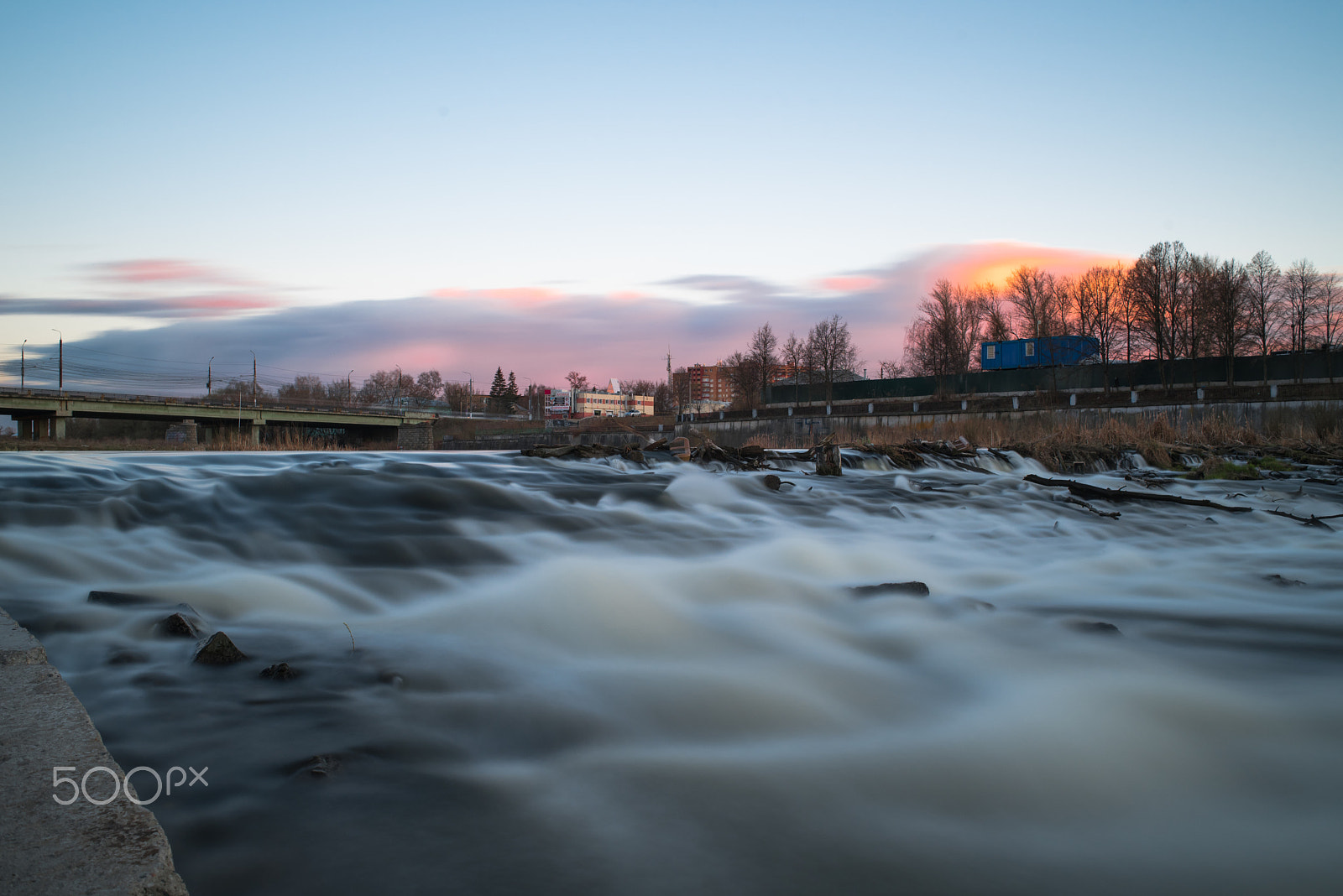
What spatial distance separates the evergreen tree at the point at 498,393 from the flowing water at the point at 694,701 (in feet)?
432

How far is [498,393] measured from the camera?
147625 mm

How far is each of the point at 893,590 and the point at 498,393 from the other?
14738 cm

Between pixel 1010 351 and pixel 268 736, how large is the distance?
60873 millimetres

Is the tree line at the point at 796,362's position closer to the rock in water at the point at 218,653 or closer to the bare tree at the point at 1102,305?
the bare tree at the point at 1102,305

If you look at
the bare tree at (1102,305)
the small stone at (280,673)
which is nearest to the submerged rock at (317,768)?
the small stone at (280,673)

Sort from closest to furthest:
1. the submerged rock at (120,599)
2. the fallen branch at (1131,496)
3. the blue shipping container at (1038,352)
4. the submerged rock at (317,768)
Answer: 1. the submerged rock at (317,768)
2. the submerged rock at (120,599)
3. the fallen branch at (1131,496)
4. the blue shipping container at (1038,352)

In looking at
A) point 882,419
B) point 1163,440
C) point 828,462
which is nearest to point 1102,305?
point 882,419

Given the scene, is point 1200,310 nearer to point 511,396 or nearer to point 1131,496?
point 1131,496

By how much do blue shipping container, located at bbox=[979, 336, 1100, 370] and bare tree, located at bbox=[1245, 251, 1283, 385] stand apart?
29.6ft

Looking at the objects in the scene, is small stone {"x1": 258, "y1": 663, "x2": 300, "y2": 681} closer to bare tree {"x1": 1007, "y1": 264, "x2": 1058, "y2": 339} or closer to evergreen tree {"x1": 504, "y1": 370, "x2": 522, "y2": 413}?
bare tree {"x1": 1007, "y1": 264, "x2": 1058, "y2": 339}

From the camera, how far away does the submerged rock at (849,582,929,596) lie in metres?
4.62

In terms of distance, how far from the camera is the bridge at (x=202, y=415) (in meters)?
53.0

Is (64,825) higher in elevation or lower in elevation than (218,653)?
higher

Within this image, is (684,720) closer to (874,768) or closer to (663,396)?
(874,768)
